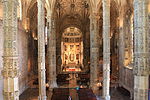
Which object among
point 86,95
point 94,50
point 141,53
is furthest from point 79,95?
point 141,53

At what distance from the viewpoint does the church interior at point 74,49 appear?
7621 millimetres

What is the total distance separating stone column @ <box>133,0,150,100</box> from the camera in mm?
7418

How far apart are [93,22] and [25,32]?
9.76 meters

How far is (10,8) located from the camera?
25.1 feet

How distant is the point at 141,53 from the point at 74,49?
39.2 m

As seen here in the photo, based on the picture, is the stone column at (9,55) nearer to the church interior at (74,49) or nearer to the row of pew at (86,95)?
the church interior at (74,49)

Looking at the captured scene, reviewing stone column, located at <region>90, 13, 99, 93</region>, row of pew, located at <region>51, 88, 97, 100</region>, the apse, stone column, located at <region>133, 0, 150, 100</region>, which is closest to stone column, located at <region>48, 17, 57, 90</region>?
row of pew, located at <region>51, 88, 97, 100</region>

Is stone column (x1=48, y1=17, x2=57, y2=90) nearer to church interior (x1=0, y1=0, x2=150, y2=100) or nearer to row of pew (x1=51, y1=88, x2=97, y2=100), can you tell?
church interior (x1=0, y1=0, x2=150, y2=100)

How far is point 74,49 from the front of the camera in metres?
46.5

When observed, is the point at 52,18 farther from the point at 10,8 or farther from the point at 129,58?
the point at 10,8

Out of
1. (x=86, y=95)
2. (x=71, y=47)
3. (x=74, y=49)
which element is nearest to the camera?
(x=86, y=95)

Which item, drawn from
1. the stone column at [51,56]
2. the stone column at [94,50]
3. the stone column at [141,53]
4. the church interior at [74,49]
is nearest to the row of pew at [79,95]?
the church interior at [74,49]

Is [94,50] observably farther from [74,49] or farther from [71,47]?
[71,47]

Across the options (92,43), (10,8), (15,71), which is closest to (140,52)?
(15,71)
